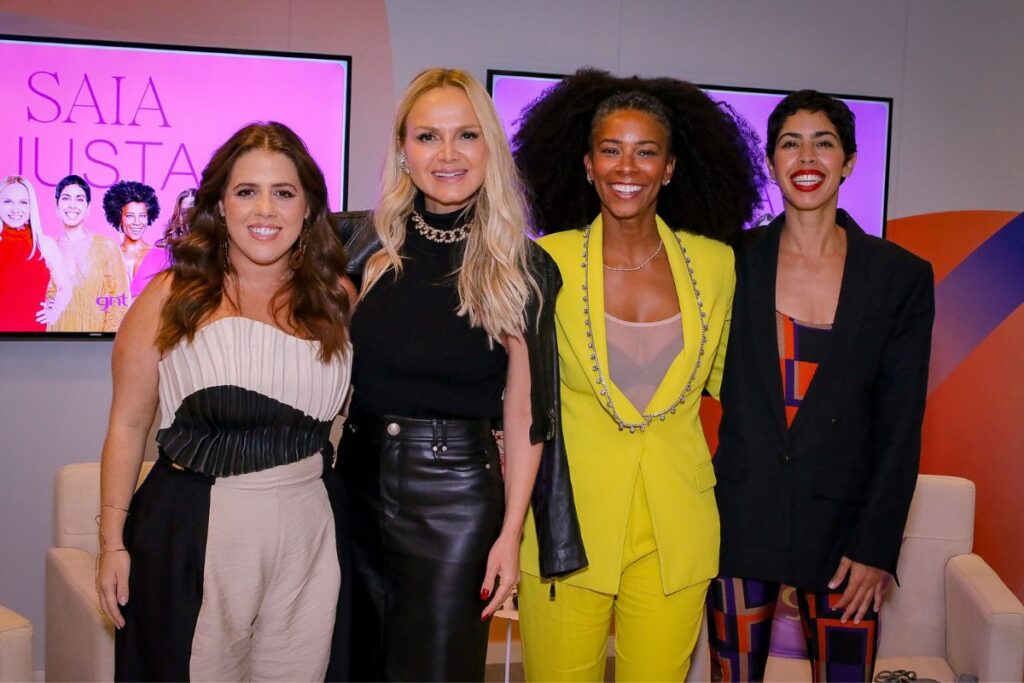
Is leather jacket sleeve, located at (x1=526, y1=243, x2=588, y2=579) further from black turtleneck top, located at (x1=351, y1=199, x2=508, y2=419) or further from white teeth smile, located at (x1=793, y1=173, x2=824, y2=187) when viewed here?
white teeth smile, located at (x1=793, y1=173, x2=824, y2=187)

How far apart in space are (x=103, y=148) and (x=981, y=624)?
363 centimetres

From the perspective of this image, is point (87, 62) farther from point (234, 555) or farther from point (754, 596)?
point (754, 596)

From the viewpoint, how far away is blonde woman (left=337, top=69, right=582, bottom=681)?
93.8 inches

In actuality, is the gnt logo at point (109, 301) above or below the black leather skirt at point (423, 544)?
above

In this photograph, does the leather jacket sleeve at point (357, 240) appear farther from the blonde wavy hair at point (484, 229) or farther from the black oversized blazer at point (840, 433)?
the black oversized blazer at point (840, 433)

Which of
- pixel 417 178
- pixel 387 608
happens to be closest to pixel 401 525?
pixel 387 608

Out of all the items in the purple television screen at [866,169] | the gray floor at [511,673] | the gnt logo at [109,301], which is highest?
the purple television screen at [866,169]

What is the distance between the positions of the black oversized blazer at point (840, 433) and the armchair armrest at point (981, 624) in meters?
0.90

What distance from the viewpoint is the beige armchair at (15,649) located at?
283 centimetres

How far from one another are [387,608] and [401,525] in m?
0.20

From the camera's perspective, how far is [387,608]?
240 centimetres

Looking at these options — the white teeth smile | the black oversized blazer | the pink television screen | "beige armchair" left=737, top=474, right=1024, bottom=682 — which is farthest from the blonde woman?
the pink television screen

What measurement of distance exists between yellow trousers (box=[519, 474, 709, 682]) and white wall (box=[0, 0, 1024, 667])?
2.39 metres

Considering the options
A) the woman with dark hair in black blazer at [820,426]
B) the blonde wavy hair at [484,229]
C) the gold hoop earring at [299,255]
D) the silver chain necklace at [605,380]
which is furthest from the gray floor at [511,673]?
the gold hoop earring at [299,255]
